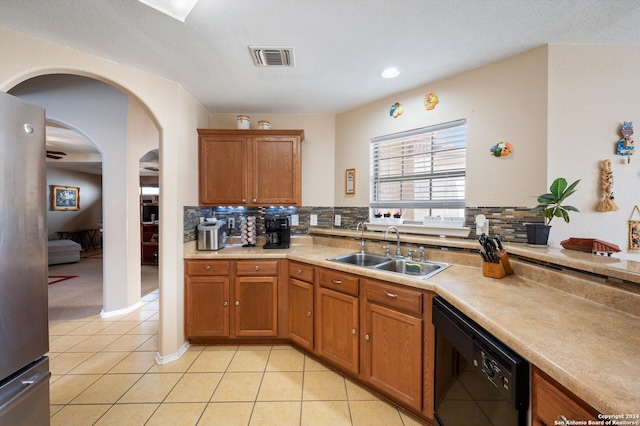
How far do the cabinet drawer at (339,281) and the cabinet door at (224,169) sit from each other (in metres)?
1.33

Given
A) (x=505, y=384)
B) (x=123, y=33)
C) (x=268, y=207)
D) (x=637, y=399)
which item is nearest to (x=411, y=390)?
(x=505, y=384)

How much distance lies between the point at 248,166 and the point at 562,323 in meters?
2.68

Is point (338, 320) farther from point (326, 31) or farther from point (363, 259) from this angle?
point (326, 31)

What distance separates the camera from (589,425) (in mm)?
648

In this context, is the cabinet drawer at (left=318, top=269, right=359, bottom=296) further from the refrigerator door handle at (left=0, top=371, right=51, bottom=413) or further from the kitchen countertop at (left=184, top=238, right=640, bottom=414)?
the refrigerator door handle at (left=0, top=371, right=51, bottom=413)

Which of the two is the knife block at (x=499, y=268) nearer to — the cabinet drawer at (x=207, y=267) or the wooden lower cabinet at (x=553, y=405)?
the wooden lower cabinet at (x=553, y=405)

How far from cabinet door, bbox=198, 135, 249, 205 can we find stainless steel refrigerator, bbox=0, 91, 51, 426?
1.50m

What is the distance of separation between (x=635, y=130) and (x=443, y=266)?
1545 mm

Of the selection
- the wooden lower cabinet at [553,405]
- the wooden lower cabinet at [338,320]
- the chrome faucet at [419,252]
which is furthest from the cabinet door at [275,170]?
the wooden lower cabinet at [553,405]

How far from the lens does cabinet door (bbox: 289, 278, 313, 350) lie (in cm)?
220

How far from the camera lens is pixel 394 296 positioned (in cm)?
165

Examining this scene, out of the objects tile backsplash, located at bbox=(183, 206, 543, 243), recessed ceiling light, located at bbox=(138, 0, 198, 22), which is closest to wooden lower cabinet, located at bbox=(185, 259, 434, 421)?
tile backsplash, located at bbox=(183, 206, 543, 243)

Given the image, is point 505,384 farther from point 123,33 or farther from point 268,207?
point 123,33

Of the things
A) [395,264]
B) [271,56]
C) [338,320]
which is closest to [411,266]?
[395,264]
